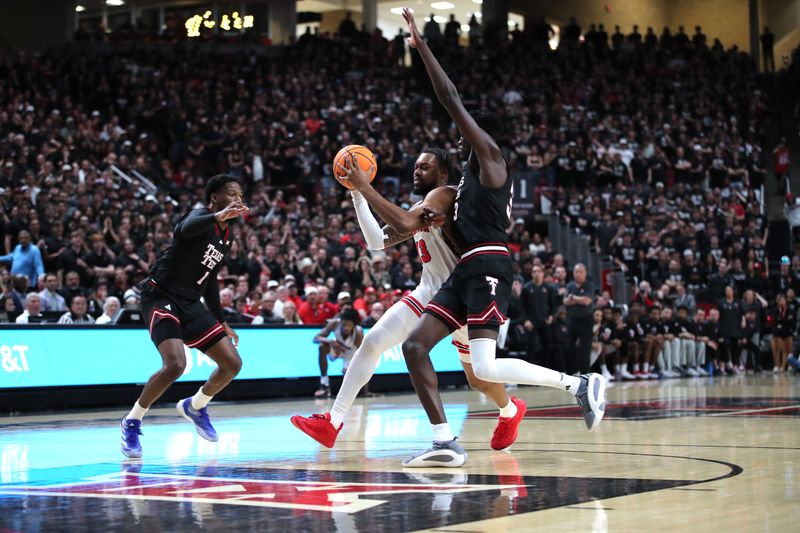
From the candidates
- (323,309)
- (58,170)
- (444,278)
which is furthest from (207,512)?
(58,170)

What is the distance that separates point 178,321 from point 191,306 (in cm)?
17

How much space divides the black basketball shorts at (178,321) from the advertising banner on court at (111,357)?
4215 mm

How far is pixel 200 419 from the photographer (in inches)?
340

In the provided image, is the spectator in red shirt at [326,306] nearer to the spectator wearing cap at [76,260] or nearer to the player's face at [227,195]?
the spectator wearing cap at [76,260]

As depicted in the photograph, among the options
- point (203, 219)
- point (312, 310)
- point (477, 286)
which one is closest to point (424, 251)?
point (477, 286)

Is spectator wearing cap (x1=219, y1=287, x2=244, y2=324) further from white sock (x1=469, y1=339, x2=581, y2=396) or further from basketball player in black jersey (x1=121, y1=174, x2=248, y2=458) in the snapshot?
white sock (x1=469, y1=339, x2=581, y2=396)

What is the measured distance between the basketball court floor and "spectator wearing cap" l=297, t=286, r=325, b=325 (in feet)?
22.6

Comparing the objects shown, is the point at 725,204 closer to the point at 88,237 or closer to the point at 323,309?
the point at 323,309

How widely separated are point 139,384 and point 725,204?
1993cm

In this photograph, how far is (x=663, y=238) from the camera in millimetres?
27031

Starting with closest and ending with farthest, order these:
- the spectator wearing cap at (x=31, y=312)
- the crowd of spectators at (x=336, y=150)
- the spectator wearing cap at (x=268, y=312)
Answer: the spectator wearing cap at (x=31, y=312) → the spectator wearing cap at (x=268, y=312) → the crowd of spectators at (x=336, y=150)

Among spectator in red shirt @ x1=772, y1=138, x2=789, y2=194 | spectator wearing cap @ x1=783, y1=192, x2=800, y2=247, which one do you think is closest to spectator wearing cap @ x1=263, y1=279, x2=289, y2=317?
spectator wearing cap @ x1=783, y1=192, x2=800, y2=247

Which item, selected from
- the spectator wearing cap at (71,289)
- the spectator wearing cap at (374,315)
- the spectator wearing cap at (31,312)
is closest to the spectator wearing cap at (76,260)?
the spectator wearing cap at (71,289)

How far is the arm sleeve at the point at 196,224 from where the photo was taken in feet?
26.5
